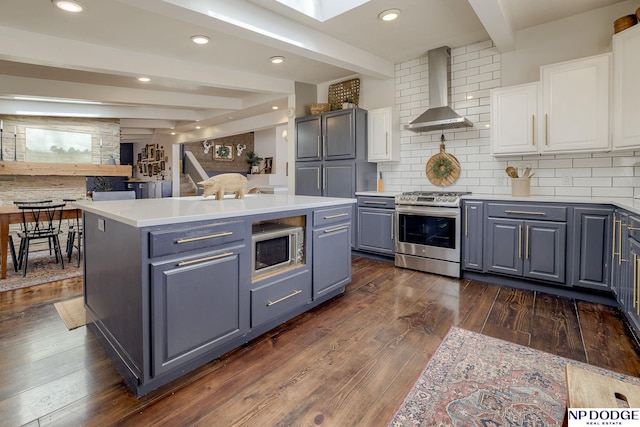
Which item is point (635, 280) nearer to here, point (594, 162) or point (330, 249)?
point (594, 162)

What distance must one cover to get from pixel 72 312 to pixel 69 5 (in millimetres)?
2525

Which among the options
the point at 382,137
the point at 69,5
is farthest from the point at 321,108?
the point at 69,5

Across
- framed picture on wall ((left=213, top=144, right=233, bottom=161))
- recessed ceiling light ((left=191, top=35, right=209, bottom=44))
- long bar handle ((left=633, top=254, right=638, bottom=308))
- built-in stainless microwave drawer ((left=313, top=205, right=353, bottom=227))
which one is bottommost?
long bar handle ((left=633, top=254, right=638, bottom=308))

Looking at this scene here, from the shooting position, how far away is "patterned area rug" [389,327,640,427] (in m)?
1.47

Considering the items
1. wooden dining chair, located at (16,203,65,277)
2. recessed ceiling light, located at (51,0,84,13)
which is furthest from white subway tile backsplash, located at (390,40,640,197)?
wooden dining chair, located at (16,203,65,277)

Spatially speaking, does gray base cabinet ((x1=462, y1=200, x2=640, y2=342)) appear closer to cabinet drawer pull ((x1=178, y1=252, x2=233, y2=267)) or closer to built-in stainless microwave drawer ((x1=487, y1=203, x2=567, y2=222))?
built-in stainless microwave drawer ((x1=487, y1=203, x2=567, y2=222))

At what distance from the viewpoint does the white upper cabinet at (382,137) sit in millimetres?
4344

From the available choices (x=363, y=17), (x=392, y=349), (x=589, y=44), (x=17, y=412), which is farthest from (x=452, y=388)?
(x=589, y=44)

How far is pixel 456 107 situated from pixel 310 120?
2.03m

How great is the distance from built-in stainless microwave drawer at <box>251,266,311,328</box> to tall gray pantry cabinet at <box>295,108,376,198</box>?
7.02ft

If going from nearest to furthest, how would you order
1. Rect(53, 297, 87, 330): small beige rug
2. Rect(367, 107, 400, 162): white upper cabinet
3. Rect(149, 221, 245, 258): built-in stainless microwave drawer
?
Rect(149, 221, 245, 258): built-in stainless microwave drawer, Rect(53, 297, 87, 330): small beige rug, Rect(367, 107, 400, 162): white upper cabinet

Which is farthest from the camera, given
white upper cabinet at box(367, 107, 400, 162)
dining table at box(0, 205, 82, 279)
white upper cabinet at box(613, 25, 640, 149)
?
white upper cabinet at box(367, 107, 400, 162)

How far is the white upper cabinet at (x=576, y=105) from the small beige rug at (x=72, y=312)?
14.3 ft

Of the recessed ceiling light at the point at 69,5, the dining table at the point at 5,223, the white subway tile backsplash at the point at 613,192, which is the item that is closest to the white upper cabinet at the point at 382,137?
the white subway tile backsplash at the point at 613,192
